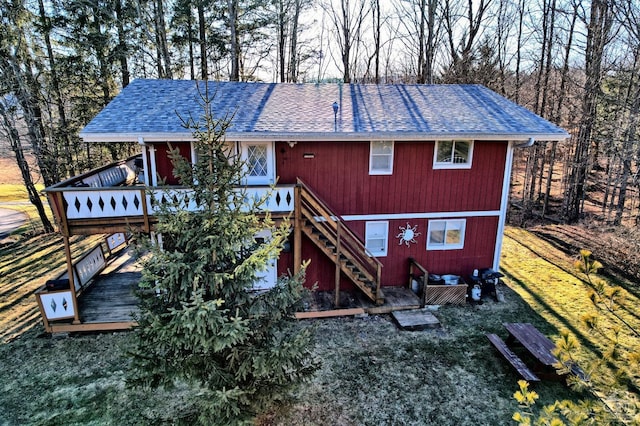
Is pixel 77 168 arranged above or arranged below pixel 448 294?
above

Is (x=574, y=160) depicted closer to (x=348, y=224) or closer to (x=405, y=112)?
(x=405, y=112)

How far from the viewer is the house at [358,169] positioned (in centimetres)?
973

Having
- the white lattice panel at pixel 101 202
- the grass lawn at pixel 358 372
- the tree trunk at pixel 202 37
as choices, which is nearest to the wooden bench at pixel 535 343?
the grass lawn at pixel 358 372

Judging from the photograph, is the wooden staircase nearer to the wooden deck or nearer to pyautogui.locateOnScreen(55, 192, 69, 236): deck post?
the wooden deck

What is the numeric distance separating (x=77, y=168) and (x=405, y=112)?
1643cm

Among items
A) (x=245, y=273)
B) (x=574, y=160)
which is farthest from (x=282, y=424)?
(x=574, y=160)

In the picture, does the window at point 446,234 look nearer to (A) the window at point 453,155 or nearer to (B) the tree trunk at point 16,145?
(A) the window at point 453,155

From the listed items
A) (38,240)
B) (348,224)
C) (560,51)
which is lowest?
(38,240)

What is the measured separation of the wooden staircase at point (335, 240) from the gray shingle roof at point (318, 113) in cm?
181

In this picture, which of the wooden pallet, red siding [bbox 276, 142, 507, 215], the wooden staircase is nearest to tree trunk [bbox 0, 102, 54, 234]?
red siding [bbox 276, 142, 507, 215]

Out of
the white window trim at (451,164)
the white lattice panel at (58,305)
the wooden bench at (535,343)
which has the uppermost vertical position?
the white window trim at (451,164)

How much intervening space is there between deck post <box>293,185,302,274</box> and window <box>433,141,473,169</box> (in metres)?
4.32

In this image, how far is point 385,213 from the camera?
1108 cm

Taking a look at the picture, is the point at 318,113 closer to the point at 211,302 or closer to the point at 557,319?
the point at 211,302
